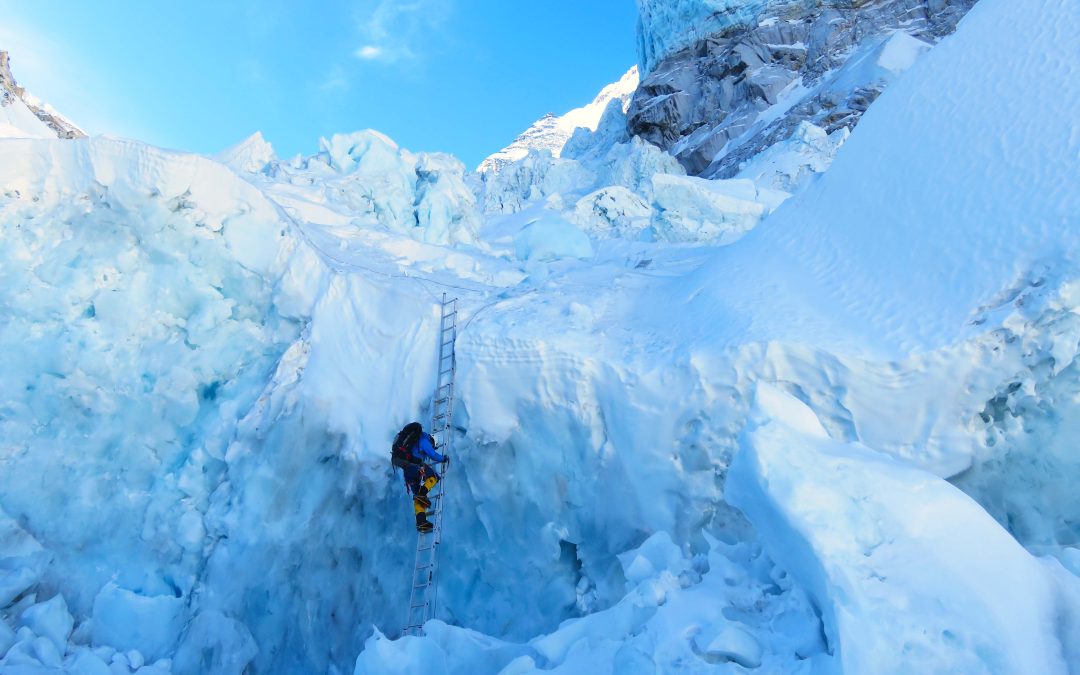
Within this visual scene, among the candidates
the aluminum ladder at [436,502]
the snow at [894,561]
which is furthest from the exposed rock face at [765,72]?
the snow at [894,561]

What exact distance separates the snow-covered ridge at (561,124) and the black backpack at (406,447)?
63941 millimetres

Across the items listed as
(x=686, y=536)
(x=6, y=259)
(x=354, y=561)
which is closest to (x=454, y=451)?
(x=354, y=561)

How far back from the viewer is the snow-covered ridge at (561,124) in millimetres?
72562

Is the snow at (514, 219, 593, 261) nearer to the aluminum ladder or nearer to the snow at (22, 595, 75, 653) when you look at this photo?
the aluminum ladder

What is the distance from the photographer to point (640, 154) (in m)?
26.3

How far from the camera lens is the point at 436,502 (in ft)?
19.0

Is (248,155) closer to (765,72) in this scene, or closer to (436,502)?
(436,502)

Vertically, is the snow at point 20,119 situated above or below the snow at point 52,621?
above

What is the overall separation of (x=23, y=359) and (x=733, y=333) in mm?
5892

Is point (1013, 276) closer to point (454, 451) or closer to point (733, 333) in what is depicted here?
point (733, 333)

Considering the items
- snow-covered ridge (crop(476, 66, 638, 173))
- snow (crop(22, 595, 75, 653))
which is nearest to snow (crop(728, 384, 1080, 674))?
snow (crop(22, 595, 75, 653))

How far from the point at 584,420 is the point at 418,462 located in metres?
1.29

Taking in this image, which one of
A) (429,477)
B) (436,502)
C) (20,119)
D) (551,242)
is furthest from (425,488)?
(20,119)

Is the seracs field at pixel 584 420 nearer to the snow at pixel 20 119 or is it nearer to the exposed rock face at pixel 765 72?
the snow at pixel 20 119
